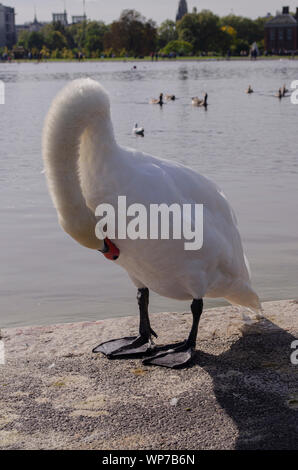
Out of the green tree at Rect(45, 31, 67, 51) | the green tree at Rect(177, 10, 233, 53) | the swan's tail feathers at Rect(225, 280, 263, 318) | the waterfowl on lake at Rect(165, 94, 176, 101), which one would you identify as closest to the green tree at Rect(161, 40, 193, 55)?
the green tree at Rect(177, 10, 233, 53)

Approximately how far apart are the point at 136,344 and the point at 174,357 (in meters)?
0.39

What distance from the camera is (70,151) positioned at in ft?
11.7

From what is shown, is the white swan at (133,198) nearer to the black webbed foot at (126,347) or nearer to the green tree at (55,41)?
the black webbed foot at (126,347)

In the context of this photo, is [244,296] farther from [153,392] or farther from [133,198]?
[133,198]

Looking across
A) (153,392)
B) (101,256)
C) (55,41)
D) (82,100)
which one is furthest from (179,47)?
(153,392)

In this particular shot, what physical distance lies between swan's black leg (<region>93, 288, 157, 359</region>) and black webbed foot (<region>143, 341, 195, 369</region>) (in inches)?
5.2

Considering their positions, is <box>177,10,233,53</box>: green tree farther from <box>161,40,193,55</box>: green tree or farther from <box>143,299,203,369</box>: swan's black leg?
<box>143,299,203,369</box>: swan's black leg

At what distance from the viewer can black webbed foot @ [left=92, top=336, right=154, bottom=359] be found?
434 centimetres

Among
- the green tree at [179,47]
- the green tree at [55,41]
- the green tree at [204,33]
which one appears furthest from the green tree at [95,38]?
the green tree at [204,33]

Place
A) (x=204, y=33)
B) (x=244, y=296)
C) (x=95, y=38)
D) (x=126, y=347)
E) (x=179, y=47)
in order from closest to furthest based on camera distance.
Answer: (x=126, y=347) < (x=244, y=296) < (x=179, y=47) < (x=204, y=33) < (x=95, y=38)

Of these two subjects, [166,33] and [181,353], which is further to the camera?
[166,33]

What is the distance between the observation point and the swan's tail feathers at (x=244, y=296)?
452cm

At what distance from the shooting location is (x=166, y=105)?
3572 cm

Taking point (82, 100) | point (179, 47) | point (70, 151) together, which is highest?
point (179, 47)
